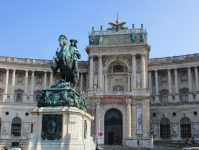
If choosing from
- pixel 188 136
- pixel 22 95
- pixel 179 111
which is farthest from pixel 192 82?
pixel 22 95

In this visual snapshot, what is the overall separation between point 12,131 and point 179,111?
33.1 metres

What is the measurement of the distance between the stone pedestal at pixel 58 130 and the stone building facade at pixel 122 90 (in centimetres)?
3471

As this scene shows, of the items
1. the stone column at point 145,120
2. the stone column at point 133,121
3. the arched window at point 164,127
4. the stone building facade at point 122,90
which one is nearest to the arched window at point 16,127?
the stone building facade at point 122,90

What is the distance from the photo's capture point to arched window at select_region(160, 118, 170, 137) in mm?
56372

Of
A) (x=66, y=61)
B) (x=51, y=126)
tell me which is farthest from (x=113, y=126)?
(x=51, y=126)

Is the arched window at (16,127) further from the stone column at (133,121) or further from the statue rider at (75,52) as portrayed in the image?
the statue rider at (75,52)

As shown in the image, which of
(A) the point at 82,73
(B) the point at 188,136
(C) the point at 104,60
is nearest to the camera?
(B) the point at 188,136

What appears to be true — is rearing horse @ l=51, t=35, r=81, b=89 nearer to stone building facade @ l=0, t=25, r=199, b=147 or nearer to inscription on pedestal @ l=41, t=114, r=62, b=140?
inscription on pedestal @ l=41, t=114, r=62, b=140

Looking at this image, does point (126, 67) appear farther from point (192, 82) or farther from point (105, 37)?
point (192, 82)

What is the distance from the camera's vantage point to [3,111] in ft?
186

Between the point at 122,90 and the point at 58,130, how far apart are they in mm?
42898

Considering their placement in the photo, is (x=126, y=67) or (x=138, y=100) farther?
(x=126, y=67)

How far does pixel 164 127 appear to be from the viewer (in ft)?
187

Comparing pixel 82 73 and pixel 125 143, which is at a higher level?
pixel 82 73
